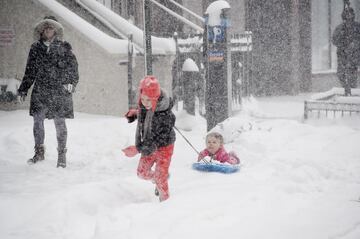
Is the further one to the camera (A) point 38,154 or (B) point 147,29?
(B) point 147,29

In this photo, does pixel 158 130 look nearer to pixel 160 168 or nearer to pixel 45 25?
pixel 160 168

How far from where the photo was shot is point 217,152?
6.23 meters

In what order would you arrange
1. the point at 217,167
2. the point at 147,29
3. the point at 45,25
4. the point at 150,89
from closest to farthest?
1. the point at 150,89
2. the point at 217,167
3. the point at 45,25
4. the point at 147,29

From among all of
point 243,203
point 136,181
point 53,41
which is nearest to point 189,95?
point 53,41

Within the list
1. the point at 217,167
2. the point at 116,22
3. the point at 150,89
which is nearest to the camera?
the point at 150,89

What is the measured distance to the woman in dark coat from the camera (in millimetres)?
6137

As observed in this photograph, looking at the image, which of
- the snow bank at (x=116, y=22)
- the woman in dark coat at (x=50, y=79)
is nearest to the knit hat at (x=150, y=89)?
the woman in dark coat at (x=50, y=79)

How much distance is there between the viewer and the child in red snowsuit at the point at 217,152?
6.11 m

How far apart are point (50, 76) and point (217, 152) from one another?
2.62 m

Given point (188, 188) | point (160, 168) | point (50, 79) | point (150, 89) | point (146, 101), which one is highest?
point (50, 79)

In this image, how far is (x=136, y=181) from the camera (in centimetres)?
518

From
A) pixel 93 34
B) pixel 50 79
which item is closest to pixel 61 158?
pixel 50 79

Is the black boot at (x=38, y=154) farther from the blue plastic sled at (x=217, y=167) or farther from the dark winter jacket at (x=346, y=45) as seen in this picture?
the dark winter jacket at (x=346, y=45)

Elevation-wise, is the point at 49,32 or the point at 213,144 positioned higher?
the point at 49,32
